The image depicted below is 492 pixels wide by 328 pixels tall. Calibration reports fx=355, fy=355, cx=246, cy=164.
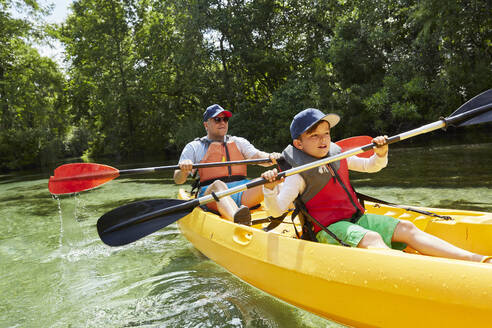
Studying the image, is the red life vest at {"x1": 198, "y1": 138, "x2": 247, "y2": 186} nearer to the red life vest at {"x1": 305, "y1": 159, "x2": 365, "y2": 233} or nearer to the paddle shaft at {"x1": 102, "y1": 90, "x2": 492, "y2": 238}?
the paddle shaft at {"x1": 102, "y1": 90, "x2": 492, "y2": 238}

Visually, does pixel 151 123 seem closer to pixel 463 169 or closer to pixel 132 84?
pixel 132 84

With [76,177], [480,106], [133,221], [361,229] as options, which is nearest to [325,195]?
[361,229]

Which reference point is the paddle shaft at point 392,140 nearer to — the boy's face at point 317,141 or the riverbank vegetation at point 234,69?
the boy's face at point 317,141

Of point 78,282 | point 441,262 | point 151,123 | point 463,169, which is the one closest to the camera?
point 441,262

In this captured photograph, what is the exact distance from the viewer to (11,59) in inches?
590

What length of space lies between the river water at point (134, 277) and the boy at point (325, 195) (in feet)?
1.81

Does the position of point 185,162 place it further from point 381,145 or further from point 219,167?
point 381,145

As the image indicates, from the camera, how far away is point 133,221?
2.49 m

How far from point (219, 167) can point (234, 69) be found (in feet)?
49.7

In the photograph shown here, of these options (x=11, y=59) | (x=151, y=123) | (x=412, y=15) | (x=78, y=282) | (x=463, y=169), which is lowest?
(x=78, y=282)

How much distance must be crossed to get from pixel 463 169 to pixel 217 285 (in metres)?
5.33

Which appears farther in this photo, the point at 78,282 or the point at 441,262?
the point at 78,282

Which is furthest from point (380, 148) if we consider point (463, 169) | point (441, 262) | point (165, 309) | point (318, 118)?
point (463, 169)

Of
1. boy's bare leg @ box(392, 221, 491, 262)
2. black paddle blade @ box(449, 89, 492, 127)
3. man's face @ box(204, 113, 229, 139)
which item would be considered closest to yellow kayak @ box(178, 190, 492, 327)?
boy's bare leg @ box(392, 221, 491, 262)
